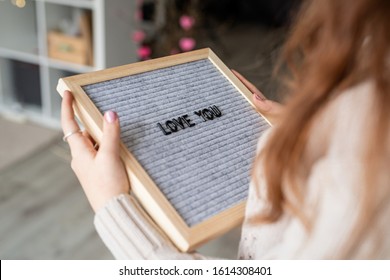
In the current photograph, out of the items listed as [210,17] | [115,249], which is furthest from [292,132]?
[210,17]

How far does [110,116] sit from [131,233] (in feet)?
0.61

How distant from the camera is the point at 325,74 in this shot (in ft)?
1.93

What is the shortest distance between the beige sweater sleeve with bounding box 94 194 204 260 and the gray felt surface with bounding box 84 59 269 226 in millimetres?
50

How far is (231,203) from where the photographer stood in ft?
2.60

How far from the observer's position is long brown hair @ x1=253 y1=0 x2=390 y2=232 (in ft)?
1.82

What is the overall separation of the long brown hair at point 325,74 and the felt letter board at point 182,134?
0.48 ft

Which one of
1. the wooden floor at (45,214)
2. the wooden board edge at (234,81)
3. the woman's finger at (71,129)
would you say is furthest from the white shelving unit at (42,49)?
the woman's finger at (71,129)

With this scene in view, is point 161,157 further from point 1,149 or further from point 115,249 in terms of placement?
point 1,149

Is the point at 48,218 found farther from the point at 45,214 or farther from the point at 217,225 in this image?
the point at 217,225

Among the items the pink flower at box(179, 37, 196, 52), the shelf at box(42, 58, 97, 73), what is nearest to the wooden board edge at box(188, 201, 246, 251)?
the shelf at box(42, 58, 97, 73)

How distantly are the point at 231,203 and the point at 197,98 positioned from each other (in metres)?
0.24

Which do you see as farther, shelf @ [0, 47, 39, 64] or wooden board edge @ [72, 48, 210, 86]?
shelf @ [0, 47, 39, 64]

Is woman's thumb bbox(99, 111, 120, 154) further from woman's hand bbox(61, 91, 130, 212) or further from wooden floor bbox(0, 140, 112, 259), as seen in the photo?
wooden floor bbox(0, 140, 112, 259)

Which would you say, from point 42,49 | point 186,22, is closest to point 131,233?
point 42,49
